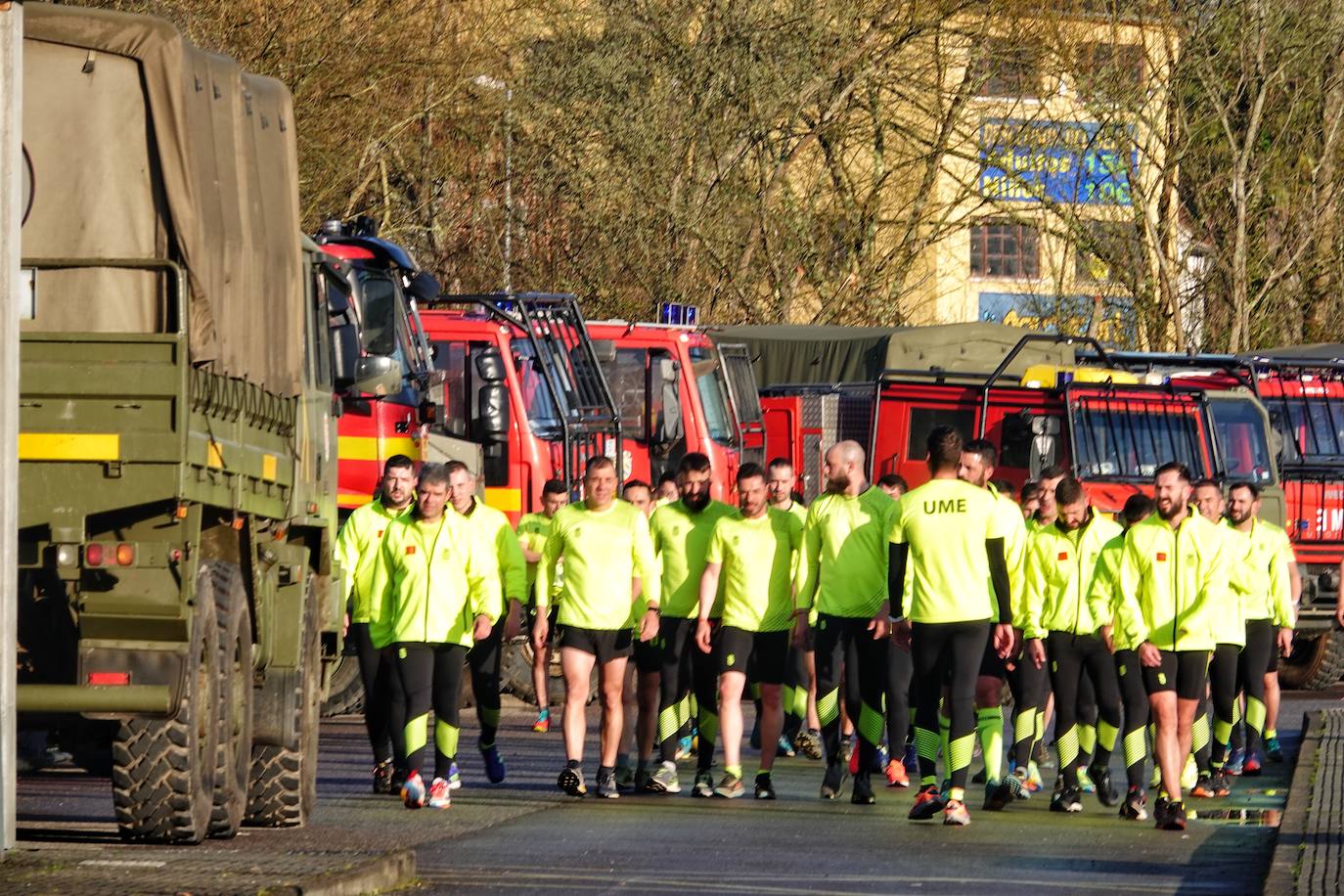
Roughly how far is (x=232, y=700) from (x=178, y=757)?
0.69m

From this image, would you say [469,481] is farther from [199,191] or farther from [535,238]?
[535,238]

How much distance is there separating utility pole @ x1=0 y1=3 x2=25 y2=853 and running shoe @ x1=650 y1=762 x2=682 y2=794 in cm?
567

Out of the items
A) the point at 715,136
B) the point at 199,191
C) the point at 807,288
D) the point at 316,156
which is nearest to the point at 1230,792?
the point at 199,191

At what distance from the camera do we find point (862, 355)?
30172 millimetres

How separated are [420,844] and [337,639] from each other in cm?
221

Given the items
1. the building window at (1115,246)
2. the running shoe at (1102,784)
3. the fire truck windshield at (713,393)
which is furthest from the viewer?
the building window at (1115,246)

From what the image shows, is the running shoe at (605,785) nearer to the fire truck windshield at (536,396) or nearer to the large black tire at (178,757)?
the large black tire at (178,757)

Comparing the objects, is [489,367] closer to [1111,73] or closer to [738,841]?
[738,841]

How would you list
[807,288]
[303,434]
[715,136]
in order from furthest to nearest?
[807,288] → [715,136] → [303,434]

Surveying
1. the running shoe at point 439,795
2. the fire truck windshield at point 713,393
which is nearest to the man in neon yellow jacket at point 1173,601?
the running shoe at point 439,795

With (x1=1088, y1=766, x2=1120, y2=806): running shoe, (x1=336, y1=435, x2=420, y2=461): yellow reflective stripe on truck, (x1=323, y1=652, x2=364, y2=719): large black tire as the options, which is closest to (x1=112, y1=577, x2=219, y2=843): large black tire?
(x1=1088, y1=766, x2=1120, y2=806): running shoe

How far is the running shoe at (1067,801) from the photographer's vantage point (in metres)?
14.8

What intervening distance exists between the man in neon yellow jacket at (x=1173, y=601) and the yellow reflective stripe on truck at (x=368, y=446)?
20.1ft

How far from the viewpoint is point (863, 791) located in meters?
14.9
